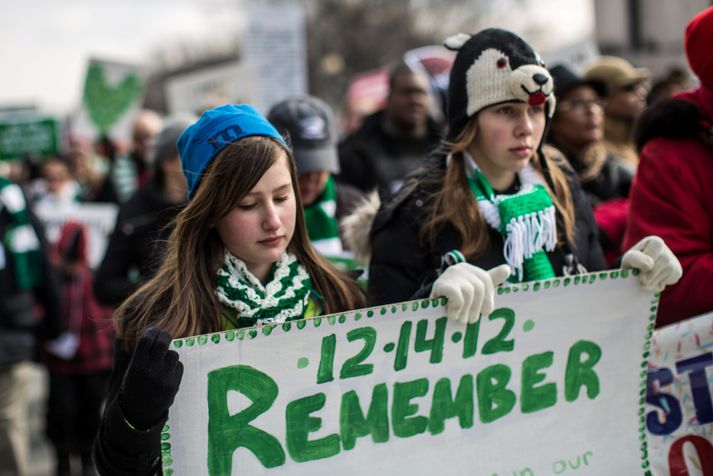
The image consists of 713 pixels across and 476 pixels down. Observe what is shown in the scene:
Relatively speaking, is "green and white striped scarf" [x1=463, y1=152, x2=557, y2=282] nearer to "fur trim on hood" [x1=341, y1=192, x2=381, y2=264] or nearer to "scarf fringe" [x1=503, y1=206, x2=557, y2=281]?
"scarf fringe" [x1=503, y1=206, x2=557, y2=281]

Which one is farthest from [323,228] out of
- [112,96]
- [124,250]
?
[112,96]

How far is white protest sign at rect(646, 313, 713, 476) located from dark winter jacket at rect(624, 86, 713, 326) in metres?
0.10

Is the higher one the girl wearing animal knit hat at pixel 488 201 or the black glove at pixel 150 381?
the girl wearing animal knit hat at pixel 488 201

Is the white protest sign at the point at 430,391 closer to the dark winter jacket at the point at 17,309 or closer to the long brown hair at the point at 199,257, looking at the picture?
the long brown hair at the point at 199,257

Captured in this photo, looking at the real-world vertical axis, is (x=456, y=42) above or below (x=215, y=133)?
above

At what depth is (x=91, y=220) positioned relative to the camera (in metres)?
7.53

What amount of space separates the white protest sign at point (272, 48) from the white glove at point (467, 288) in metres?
5.71

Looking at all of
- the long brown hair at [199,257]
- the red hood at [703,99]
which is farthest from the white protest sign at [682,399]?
the long brown hair at [199,257]

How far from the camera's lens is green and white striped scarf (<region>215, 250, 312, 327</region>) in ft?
7.50

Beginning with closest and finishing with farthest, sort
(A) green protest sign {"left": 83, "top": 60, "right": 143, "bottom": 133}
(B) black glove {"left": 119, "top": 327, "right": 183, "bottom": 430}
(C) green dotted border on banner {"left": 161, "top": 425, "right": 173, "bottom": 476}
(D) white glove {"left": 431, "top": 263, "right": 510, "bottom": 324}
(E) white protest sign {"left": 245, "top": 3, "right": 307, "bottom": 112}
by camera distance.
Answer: (B) black glove {"left": 119, "top": 327, "right": 183, "bottom": 430} < (C) green dotted border on banner {"left": 161, "top": 425, "right": 173, "bottom": 476} < (D) white glove {"left": 431, "top": 263, "right": 510, "bottom": 324} < (E) white protest sign {"left": 245, "top": 3, "right": 307, "bottom": 112} < (A) green protest sign {"left": 83, "top": 60, "right": 143, "bottom": 133}

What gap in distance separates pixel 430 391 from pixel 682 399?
884 millimetres

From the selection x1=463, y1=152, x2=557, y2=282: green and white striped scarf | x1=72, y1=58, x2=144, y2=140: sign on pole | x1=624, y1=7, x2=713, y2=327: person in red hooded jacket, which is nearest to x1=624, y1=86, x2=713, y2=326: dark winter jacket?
x1=624, y1=7, x2=713, y2=327: person in red hooded jacket

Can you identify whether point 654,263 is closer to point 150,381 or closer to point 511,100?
point 511,100

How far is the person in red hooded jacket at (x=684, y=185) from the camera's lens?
2.73 m
